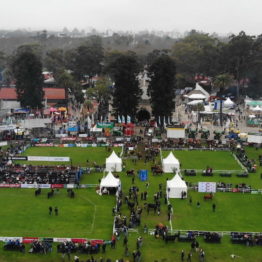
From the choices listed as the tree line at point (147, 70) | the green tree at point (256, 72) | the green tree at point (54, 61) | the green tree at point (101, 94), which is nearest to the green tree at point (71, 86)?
the tree line at point (147, 70)

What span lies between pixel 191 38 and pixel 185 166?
84425 millimetres

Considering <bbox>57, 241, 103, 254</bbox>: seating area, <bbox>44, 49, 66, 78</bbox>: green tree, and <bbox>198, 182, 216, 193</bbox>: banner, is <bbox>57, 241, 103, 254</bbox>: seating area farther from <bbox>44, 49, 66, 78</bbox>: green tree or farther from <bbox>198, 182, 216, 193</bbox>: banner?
<bbox>44, 49, 66, 78</bbox>: green tree

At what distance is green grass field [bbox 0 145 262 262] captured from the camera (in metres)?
28.8

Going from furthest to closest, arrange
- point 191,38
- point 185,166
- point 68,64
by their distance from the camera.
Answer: point 191,38
point 68,64
point 185,166

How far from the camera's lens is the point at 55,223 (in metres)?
33.4

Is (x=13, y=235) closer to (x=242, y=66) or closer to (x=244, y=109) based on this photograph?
(x=244, y=109)

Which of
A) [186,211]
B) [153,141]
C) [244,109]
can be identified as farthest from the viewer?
[244,109]

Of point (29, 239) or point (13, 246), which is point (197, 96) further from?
point (13, 246)

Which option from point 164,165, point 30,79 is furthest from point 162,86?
point 30,79

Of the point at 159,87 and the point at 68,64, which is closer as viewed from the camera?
the point at 159,87

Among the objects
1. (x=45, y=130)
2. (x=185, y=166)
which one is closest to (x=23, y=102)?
(x=45, y=130)

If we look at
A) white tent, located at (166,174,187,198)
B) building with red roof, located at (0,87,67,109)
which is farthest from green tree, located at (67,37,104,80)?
white tent, located at (166,174,187,198)

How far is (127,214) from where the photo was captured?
3497 centimetres

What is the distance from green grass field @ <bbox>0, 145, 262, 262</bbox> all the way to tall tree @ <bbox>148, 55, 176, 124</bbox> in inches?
900
